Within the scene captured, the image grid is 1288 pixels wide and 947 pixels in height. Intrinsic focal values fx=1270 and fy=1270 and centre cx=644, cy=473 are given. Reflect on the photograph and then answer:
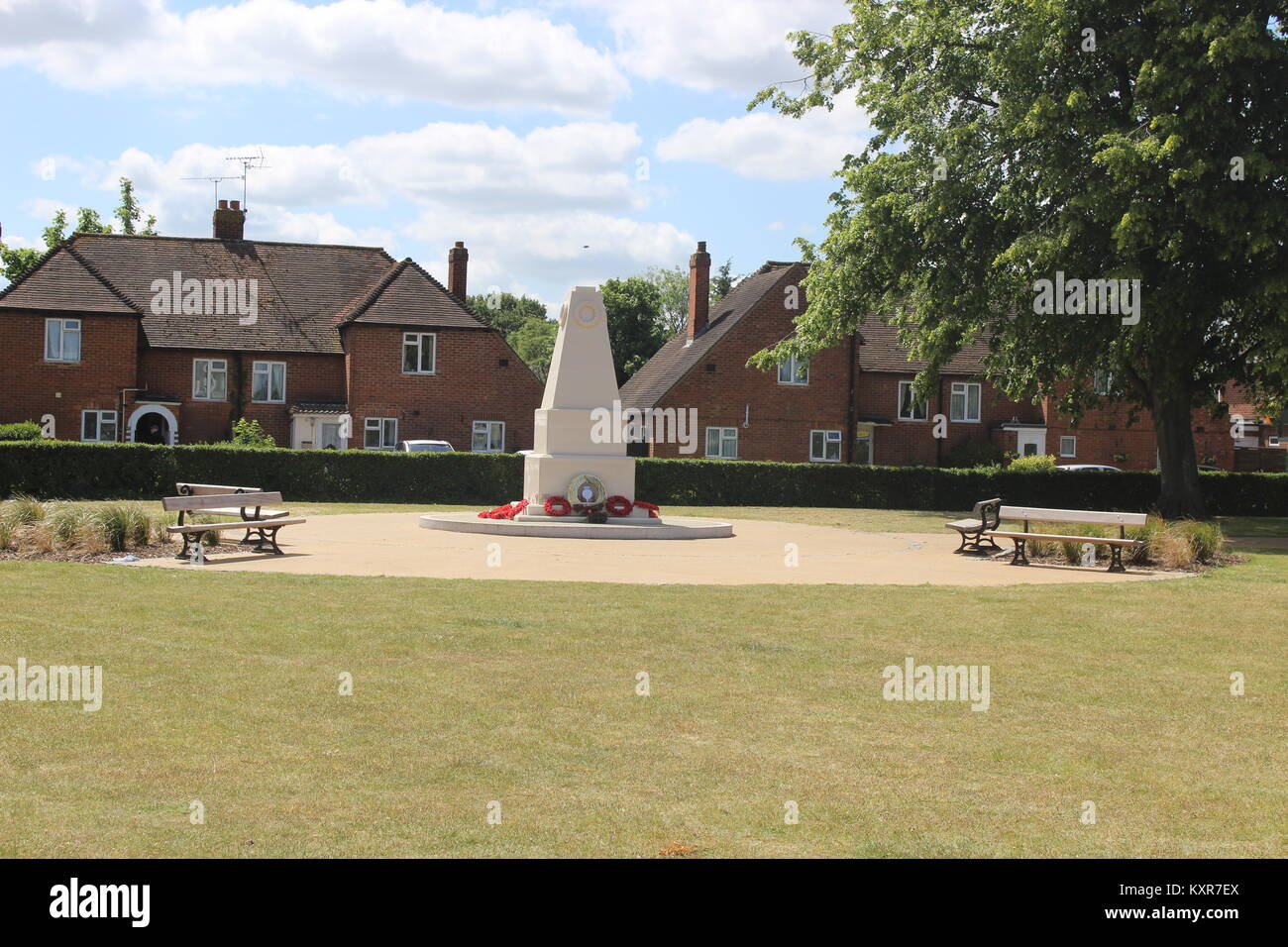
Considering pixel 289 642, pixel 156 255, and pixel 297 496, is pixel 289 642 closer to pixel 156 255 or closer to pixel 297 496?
pixel 297 496

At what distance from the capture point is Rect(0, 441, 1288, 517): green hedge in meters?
33.4

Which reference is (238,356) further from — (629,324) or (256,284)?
(629,324)

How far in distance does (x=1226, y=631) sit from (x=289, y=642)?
9456 mm

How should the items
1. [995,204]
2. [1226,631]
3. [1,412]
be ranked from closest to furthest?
[1226,631] → [995,204] → [1,412]

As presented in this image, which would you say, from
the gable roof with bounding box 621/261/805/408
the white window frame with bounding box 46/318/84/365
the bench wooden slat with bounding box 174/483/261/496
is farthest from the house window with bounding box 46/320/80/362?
the bench wooden slat with bounding box 174/483/261/496

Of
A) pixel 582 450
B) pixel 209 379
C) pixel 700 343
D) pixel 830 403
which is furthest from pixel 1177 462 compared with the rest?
pixel 209 379

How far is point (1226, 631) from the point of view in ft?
43.6

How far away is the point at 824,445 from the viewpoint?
51.0 metres

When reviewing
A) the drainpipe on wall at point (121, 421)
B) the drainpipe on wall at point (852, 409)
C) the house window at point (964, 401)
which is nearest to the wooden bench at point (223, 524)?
the drainpipe on wall at point (121, 421)

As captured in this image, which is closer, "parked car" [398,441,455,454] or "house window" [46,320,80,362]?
"house window" [46,320,80,362]

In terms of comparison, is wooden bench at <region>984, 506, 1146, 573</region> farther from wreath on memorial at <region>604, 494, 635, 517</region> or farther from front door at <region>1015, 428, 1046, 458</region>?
front door at <region>1015, 428, 1046, 458</region>

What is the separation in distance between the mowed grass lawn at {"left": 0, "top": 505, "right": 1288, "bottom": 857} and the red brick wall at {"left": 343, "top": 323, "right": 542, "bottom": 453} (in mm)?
33364

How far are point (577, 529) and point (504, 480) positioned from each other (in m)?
12.2

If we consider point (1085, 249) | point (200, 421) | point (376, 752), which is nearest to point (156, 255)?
point (200, 421)
